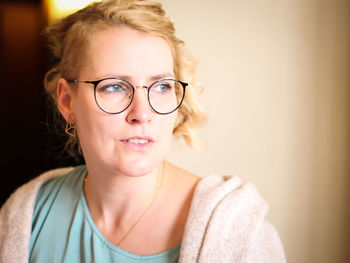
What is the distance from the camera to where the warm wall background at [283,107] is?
1.30 meters

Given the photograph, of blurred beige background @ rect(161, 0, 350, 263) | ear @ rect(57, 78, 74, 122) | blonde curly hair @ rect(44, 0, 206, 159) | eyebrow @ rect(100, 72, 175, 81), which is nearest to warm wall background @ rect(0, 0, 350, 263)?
blurred beige background @ rect(161, 0, 350, 263)

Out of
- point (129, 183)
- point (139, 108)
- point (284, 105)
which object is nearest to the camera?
point (139, 108)

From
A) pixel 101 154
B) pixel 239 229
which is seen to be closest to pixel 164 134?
pixel 101 154

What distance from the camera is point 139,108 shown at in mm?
955

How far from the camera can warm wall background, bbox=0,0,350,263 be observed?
1297 mm

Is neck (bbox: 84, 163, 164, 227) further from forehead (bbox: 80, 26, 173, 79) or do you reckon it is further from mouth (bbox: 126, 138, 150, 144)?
forehead (bbox: 80, 26, 173, 79)

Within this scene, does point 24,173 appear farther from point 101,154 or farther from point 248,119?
point 248,119

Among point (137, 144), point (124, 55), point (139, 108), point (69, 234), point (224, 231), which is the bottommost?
point (69, 234)

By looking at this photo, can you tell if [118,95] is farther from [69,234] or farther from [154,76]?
[69,234]

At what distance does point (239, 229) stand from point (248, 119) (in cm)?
61

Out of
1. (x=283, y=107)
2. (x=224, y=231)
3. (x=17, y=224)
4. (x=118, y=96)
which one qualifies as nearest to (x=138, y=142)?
(x=118, y=96)

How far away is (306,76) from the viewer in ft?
4.34

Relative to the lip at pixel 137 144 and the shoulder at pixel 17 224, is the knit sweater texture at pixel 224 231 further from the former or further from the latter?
the lip at pixel 137 144

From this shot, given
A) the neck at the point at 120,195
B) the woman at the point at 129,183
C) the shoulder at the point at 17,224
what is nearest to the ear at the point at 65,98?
the woman at the point at 129,183
